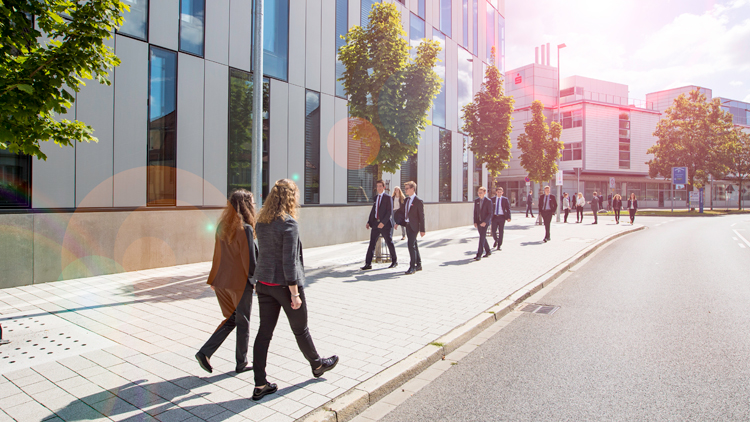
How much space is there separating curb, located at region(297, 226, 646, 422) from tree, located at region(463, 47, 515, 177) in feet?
41.2

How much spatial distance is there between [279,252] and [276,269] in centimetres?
13

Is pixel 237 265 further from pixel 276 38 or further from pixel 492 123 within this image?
pixel 492 123

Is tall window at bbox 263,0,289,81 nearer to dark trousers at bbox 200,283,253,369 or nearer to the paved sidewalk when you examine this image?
the paved sidewalk

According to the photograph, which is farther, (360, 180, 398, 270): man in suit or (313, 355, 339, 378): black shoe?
(360, 180, 398, 270): man in suit

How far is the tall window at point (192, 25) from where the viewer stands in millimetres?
9445

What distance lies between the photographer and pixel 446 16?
19.7m

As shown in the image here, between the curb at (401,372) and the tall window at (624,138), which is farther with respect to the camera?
the tall window at (624,138)

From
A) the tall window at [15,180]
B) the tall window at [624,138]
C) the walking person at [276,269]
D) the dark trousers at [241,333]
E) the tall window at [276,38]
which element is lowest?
the dark trousers at [241,333]

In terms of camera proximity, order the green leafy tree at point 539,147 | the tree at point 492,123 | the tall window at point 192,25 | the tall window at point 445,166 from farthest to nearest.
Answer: the green leafy tree at point 539,147
the tall window at point 445,166
the tree at point 492,123
the tall window at point 192,25

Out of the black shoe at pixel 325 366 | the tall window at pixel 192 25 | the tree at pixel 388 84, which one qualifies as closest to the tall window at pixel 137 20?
the tall window at pixel 192 25

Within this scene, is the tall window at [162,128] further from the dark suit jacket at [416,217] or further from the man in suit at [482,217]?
the man in suit at [482,217]

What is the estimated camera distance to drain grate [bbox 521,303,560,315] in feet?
20.5

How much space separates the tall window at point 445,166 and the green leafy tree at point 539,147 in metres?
7.35

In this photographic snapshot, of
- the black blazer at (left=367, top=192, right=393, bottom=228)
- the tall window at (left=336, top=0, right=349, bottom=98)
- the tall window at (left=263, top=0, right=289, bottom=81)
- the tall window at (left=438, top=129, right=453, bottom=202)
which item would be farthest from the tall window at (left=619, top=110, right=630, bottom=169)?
the black blazer at (left=367, top=192, right=393, bottom=228)
